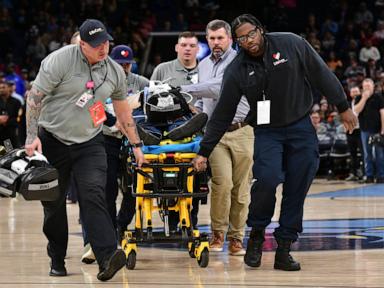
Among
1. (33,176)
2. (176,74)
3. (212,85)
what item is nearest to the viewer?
(33,176)

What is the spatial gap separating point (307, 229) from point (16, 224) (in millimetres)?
3372

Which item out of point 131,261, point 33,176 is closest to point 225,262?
point 131,261

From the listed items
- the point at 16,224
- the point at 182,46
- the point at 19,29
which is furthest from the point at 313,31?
the point at 182,46

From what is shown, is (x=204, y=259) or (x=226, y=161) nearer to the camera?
(x=204, y=259)

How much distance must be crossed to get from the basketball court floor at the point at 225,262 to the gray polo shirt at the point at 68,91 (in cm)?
108

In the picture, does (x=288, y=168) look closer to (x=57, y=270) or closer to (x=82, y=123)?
(x=82, y=123)

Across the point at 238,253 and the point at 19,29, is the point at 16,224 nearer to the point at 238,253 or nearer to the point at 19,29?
the point at 238,253

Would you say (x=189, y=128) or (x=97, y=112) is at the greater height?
(x=97, y=112)

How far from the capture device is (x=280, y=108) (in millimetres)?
8578

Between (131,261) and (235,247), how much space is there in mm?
1206

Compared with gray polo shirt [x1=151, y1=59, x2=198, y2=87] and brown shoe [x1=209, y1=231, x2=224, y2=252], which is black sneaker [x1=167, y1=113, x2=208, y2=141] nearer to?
gray polo shirt [x1=151, y1=59, x2=198, y2=87]

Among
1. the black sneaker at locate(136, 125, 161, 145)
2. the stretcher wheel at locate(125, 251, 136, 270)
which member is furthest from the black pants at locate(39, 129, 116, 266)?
the black sneaker at locate(136, 125, 161, 145)

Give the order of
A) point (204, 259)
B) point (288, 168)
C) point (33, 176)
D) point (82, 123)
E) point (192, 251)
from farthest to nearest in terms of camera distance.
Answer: point (192, 251)
point (204, 259)
point (288, 168)
point (82, 123)
point (33, 176)

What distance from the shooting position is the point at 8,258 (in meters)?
9.57
